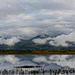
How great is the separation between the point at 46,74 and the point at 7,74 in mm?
13099

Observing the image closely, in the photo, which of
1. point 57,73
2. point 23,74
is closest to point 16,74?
point 23,74

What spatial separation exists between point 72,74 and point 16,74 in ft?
62.2

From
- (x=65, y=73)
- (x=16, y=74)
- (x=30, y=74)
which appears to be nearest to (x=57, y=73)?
(x=65, y=73)

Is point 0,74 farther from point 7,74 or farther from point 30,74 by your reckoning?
point 30,74

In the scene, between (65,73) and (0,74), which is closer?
(0,74)

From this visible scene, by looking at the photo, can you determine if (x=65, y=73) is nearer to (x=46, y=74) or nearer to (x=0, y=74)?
(x=46, y=74)

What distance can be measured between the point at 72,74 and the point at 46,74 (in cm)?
888

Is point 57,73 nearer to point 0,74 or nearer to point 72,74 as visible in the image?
point 72,74

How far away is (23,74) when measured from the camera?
6281 centimetres

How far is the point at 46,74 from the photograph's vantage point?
62750mm

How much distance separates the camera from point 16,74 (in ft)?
205

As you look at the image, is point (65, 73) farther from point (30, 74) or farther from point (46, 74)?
point (30, 74)

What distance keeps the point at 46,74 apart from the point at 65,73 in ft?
24.3

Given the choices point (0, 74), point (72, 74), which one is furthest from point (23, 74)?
point (72, 74)
